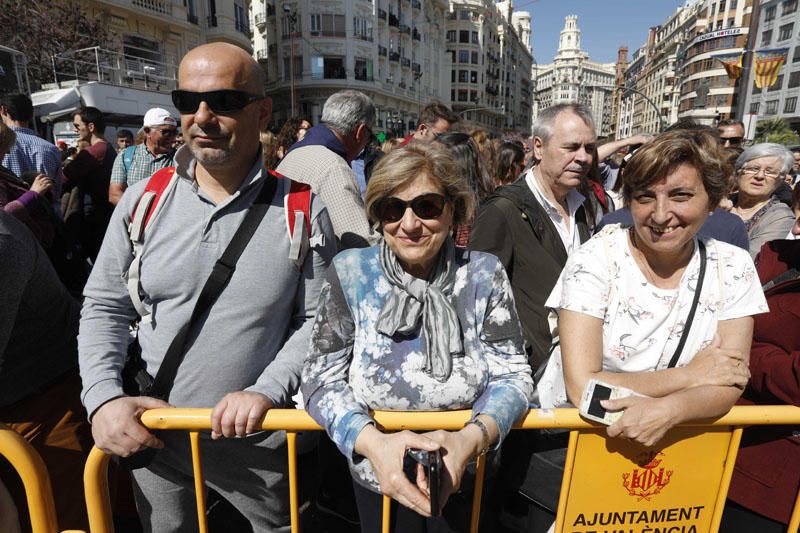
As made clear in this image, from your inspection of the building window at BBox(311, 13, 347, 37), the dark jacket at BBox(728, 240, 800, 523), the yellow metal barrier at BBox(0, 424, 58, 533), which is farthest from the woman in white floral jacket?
the building window at BBox(311, 13, 347, 37)

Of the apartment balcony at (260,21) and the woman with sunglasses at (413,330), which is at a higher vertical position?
the apartment balcony at (260,21)

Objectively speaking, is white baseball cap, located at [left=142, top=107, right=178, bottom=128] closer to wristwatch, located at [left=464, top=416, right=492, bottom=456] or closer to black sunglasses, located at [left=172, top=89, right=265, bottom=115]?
black sunglasses, located at [left=172, top=89, right=265, bottom=115]

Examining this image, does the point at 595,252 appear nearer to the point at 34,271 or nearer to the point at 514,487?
the point at 514,487

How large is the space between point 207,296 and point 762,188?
4202 millimetres

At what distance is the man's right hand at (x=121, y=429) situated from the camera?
1.48 m

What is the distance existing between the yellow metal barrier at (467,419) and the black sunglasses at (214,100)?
1091 mm

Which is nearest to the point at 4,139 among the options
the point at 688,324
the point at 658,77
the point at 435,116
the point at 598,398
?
the point at 435,116

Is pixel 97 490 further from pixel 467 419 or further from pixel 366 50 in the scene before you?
pixel 366 50

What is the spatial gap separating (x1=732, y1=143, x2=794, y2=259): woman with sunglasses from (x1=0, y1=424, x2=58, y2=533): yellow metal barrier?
14.7ft

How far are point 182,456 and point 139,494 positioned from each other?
1.05 feet

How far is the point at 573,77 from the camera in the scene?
148 metres

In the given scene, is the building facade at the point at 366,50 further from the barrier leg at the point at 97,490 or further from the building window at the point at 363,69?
the barrier leg at the point at 97,490

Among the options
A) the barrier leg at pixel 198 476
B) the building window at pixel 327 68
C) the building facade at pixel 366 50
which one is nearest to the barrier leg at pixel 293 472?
the barrier leg at pixel 198 476

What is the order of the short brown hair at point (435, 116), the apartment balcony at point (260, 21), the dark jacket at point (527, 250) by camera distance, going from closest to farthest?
1. the dark jacket at point (527, 250)
2. the short brown hair at point (435, 116)
3. the apartment balcony at point (260, 21)
